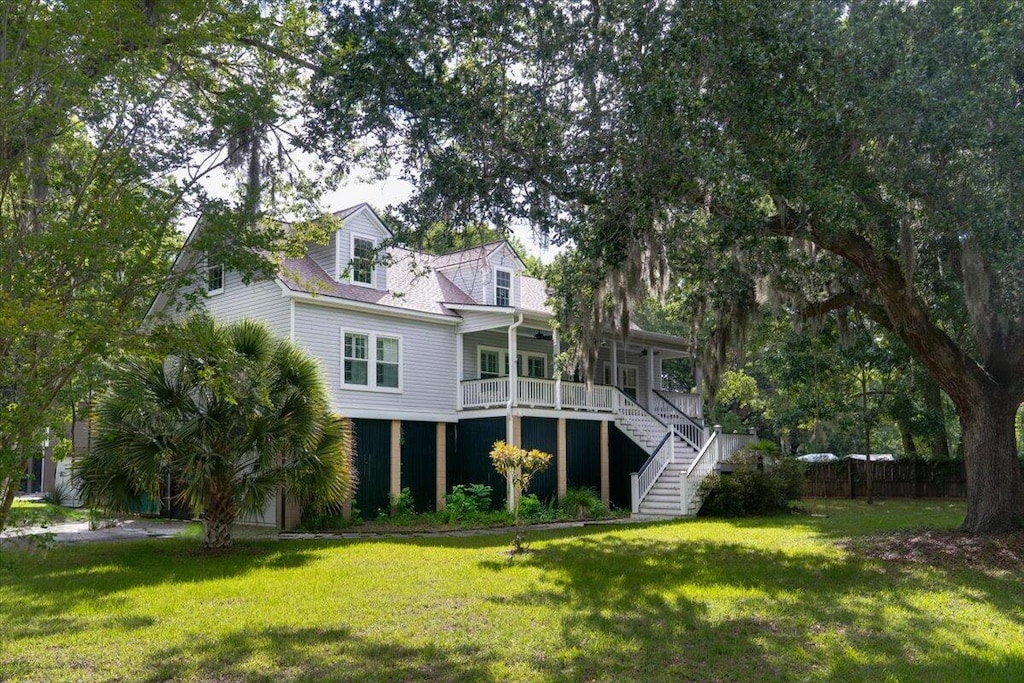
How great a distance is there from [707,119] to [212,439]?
29.7 feet

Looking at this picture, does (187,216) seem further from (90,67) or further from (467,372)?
(467,372)

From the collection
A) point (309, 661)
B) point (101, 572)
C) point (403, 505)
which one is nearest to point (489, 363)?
point (403, 505)

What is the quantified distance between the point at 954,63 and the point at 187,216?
364 inches

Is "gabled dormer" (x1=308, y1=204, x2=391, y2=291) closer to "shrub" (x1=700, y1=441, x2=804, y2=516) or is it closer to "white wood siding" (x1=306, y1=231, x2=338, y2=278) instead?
"white wood siding" (x1=306, y1=231, x2=338, y2=278)

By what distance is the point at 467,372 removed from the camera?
22.7 metres

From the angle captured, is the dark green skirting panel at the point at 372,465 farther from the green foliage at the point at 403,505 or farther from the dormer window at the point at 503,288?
the dormer window at the point at 503,288

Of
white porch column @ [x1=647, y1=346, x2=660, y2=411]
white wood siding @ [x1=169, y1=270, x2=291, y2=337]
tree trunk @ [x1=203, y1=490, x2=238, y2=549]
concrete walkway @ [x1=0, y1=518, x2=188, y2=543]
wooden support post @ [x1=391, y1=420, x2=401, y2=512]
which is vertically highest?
white wood siding @ [x1=169, y1=270, x2=291, y2=337]

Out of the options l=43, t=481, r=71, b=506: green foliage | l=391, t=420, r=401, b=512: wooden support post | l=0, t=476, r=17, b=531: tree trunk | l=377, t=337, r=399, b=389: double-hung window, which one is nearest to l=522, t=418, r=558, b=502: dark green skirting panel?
l=391, t=420, r=401, b=512: wooden support post

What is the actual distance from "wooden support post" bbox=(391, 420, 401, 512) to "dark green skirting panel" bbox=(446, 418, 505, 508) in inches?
71.4

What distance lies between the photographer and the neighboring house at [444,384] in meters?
19.5

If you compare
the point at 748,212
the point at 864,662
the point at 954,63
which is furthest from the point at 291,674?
the point at 954,63

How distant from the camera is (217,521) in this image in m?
14.3

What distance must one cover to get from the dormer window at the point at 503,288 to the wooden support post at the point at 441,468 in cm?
390

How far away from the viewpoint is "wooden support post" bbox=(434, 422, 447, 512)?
2091 cm
